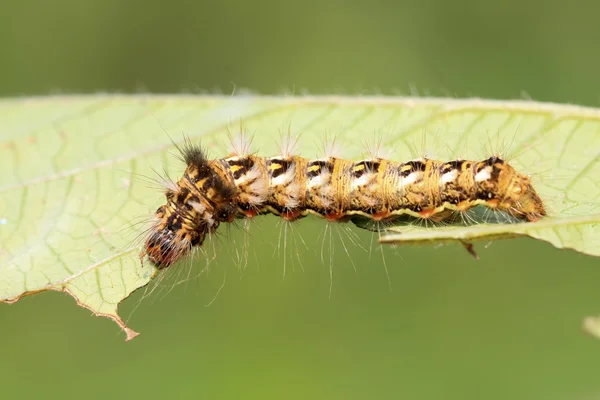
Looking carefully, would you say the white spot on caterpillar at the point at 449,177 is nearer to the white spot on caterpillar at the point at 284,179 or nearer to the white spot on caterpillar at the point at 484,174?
the white spot on caterpillar at the point at 484,174

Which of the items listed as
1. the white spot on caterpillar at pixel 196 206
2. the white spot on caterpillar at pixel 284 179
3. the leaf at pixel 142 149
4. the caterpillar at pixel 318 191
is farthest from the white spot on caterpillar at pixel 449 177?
the white spot on caterpillar at pixel 196 206

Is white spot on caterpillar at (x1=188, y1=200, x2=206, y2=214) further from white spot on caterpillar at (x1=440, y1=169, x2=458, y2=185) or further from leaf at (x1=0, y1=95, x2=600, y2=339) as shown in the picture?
white spot on caterpillar at (x1=440, y1=169, x2=458, y2=185)

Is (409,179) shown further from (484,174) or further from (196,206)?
(196,206)

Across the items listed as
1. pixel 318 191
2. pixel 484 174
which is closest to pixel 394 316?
pixel 318 191

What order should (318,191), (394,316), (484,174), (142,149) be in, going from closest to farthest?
1. (484,174)
2. (318,191)
3. (142,149)
4. (394,316)

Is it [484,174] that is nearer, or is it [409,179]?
[484,174]
